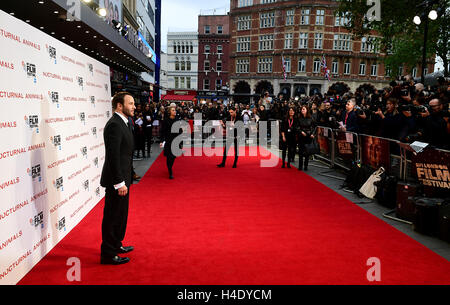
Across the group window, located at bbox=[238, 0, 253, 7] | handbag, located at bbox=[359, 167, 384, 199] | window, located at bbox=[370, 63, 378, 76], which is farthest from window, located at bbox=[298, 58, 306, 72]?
handbag, located at bbox=[359, 167, 384, 199]

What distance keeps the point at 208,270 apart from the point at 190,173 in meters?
6.22

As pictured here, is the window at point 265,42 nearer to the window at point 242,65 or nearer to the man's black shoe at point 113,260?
the window at point 242,65

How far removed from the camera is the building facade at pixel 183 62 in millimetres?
69688

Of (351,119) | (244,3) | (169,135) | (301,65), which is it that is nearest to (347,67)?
(301,65)

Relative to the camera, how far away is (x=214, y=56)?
66.2m

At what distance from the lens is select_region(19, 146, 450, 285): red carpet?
3.72 meters

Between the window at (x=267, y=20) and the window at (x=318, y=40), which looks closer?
the window at (x=318, y=40)

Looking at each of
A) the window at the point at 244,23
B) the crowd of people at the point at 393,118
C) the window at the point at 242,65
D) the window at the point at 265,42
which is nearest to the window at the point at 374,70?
the window at the point at 265,42

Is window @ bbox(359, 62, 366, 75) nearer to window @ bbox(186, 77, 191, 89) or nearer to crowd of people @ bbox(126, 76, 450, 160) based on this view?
window @ bbox(186, 77, 191, 89)

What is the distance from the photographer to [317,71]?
47594 mm

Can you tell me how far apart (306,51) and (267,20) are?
28.2 ft

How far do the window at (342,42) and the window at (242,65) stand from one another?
13.6 meters

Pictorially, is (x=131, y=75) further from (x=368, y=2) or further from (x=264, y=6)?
(x=264, y=6)
